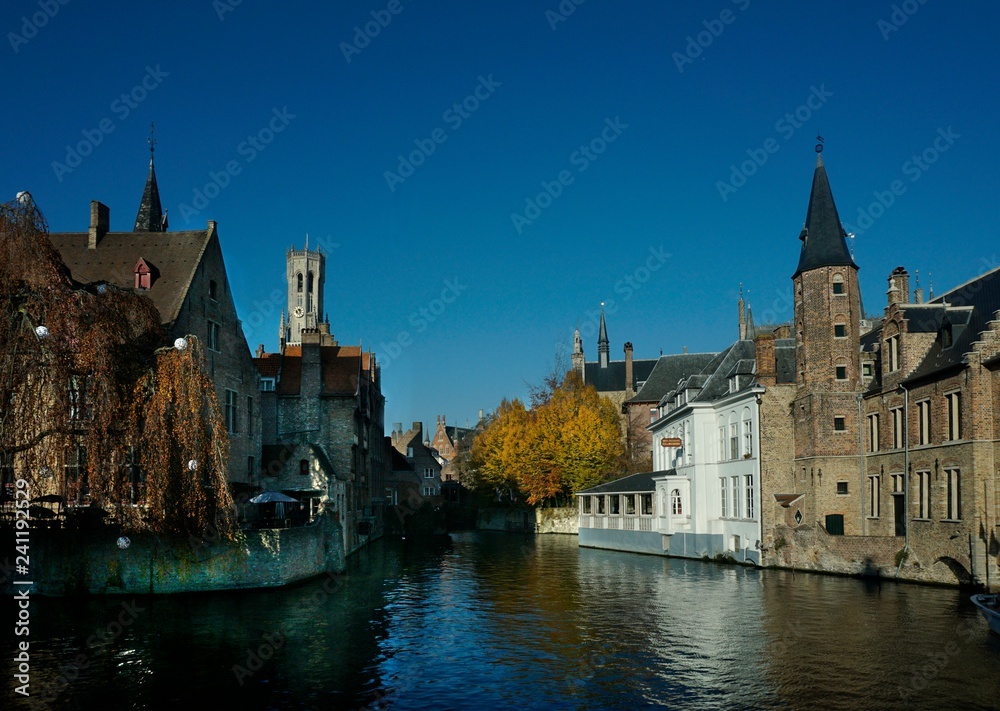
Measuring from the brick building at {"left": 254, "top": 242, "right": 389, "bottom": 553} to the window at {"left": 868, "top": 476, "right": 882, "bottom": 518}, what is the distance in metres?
23.0

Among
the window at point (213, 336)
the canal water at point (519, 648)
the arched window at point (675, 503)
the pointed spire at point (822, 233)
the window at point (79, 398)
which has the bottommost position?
the canal water at point (519, 648)

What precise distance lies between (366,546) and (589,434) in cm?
1972

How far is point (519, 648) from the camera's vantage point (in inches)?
810

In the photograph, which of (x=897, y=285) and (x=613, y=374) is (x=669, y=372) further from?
(x=897, y=285)

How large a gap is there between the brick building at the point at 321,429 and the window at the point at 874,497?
2304cm

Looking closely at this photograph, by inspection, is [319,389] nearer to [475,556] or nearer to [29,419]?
[475,556]

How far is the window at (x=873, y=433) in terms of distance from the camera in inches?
1454

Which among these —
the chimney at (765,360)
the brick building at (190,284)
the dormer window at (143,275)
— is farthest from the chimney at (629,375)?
the dormer window at (143,275)

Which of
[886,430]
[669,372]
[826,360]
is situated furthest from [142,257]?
[669,372]

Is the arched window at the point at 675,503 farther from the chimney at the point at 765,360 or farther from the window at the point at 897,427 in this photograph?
the window at the point at 897,427

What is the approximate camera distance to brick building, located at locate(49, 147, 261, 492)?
34750mm

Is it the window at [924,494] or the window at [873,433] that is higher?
the window at [873,433]

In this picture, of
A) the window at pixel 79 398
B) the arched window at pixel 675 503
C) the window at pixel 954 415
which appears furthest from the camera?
the arched window at pixel 675 503

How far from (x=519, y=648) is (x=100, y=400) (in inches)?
512
